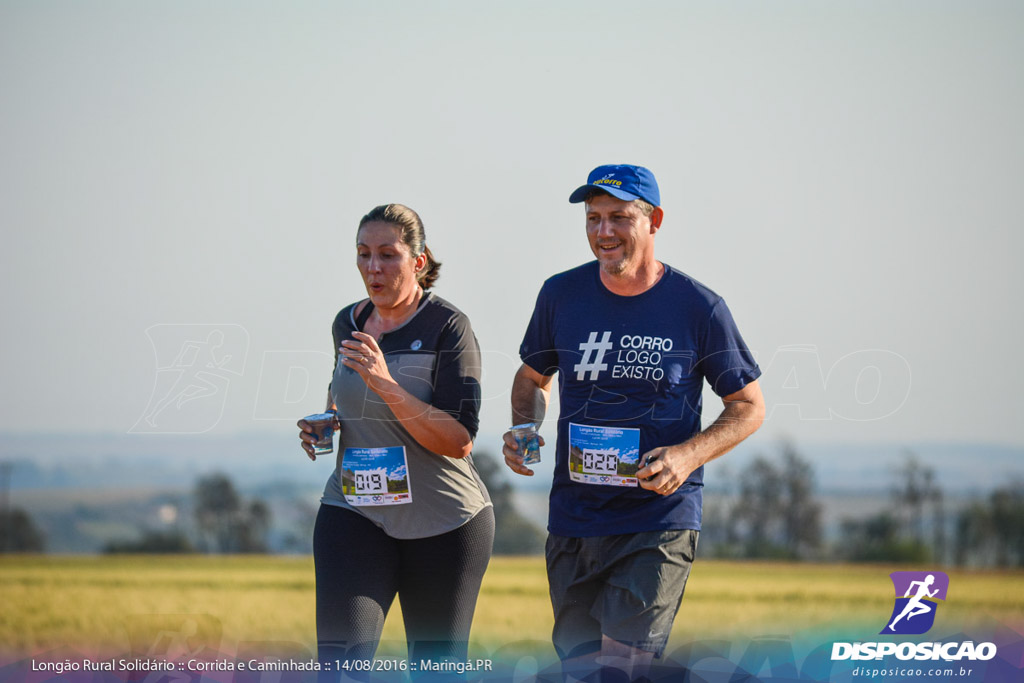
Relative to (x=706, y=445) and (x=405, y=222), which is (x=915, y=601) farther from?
(x=405, y=222)

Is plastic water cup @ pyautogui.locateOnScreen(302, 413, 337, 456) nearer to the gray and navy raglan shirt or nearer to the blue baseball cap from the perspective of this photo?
the gray and navy raglan shirt

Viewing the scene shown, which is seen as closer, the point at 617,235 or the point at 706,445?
the point at 706,445

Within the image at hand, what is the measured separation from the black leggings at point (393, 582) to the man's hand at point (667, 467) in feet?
2.74

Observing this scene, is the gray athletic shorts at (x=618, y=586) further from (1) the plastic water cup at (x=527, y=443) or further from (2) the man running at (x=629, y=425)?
(1) the plastic water cup at (x=527, y=443)

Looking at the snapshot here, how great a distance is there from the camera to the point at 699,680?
4.30m

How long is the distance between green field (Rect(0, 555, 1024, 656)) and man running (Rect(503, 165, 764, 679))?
1.74ft

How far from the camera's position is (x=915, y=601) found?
5.18 meters

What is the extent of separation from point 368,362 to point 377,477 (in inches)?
18.5

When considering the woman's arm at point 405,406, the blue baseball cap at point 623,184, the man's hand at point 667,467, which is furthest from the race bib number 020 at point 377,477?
the blue baseball cap at point 623,184

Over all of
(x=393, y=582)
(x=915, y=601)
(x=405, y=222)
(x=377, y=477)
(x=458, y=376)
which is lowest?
(x=915, y=601)

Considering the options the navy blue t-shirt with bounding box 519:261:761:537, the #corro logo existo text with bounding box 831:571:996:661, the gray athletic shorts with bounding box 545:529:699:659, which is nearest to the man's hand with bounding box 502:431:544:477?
the navy blue t-shirt with bounding box 519:261:761:537

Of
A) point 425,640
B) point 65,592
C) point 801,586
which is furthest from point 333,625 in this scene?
point 801,586

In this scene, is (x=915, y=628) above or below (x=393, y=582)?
below

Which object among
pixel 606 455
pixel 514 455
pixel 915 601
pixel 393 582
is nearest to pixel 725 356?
pixel 606 455
